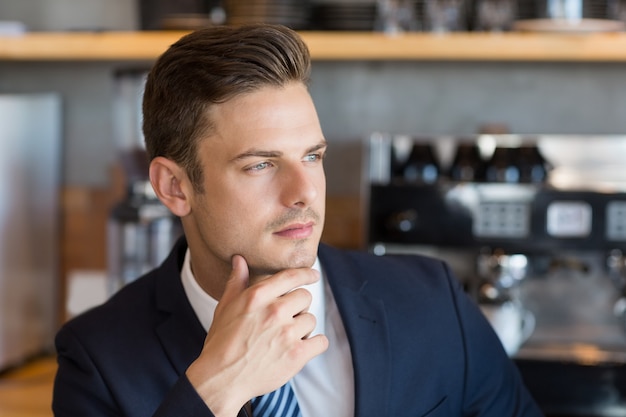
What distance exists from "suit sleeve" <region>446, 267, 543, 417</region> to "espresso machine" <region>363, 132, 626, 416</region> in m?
0.54

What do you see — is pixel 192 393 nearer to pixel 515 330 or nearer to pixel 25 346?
pixel 515 330

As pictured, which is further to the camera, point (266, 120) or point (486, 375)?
point (486, 375)

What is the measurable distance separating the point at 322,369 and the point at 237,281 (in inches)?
10.0

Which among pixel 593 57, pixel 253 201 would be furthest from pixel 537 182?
pixel 253 201

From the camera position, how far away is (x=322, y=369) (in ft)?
5.02

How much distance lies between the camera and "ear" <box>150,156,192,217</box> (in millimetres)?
1489

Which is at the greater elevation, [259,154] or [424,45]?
[424,45]

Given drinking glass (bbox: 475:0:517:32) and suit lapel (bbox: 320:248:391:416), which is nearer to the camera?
suit lapel (bbox: 320:248:391:416)

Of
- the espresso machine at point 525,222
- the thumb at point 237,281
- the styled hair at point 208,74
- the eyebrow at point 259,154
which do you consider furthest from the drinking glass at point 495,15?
the thumb at point 237,281

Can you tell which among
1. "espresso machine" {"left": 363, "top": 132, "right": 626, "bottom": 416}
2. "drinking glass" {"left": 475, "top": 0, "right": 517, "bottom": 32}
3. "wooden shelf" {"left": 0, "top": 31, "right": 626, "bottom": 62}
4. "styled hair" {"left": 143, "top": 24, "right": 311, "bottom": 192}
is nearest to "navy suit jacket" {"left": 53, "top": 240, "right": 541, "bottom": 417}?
"styled hair" {"left": 143, "top": 24, "right": 311, "bottom": 192}

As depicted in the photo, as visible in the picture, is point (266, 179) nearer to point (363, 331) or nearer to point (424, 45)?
point (363, 331)

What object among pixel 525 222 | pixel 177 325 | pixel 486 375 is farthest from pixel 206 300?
pixel 525 222

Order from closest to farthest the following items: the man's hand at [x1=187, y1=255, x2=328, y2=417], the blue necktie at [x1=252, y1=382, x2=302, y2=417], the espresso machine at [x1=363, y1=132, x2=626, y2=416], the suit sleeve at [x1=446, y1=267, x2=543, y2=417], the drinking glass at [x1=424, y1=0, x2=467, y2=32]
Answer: the man's hand at [x1=187, y1=255, x2=328, y2=417] < the blue necktie at [x1=252, y1=382, x2=302, y2=417] < the suit sleeve at [x1=446, y1=267, x2=543, y2=417] < the espresso machine at [x1=363, y1=132, x2=626, y2=416] < the drinking glass at [x1=424, y1=0, x2=467, y2=32]

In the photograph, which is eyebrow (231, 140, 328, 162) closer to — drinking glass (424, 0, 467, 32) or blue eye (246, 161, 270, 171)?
blue eye (246, 161, 270, 171)
